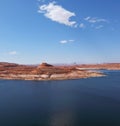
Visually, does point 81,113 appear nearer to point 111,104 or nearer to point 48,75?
point 111,104

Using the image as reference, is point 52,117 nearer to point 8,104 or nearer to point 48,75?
point 8,104

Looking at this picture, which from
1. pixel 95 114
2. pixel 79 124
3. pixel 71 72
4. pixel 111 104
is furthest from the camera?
pixel 71 72

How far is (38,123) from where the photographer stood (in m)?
27.6

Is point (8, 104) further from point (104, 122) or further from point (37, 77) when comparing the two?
point (37, 77)

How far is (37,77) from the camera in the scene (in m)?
96.1

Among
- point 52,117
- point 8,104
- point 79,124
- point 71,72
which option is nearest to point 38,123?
point 52,117

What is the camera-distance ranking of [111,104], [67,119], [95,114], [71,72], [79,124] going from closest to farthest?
1. [79,124]
2. [67,119]
3. [95,114]
4. [111,104]
5. [71,72]

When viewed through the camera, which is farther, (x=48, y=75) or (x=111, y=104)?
(x=48, y=75)

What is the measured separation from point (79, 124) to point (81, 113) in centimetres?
545

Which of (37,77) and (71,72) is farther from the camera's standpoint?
(71,72)

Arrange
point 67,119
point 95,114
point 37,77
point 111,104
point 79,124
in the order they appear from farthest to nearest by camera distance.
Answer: point 37,77
point 111,104
point 95,114
point 67,119
point 79,124

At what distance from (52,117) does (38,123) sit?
2982 millimetres

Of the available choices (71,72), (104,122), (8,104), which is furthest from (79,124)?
(71,72)

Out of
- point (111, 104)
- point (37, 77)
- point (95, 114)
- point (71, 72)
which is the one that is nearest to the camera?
point (95, 114)
